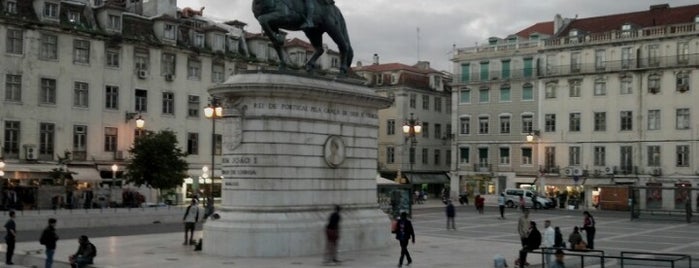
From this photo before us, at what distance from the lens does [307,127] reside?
2623 cm

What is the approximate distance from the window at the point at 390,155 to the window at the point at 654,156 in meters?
27.6

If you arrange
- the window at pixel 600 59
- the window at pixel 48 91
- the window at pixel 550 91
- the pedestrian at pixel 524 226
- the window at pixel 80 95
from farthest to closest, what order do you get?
the window at pixel 550 91 < the window at pixel 600 59 < the window at pixel 80 95 < the window at pixel 48 91 < the pedestrian at pixel 524 226

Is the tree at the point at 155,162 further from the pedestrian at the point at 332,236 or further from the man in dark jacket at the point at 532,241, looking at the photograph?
the man in dark jacket at the point at 532,241

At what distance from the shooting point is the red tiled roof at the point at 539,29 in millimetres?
83500

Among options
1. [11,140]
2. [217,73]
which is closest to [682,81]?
[217,73]

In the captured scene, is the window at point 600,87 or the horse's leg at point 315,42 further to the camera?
the window at point 600,87

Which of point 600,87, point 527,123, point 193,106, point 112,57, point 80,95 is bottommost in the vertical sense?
point 527,123

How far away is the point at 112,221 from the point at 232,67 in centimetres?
3011

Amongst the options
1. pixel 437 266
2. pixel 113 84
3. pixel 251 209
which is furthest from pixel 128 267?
pixel 113 84

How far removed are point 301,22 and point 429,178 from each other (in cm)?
6383

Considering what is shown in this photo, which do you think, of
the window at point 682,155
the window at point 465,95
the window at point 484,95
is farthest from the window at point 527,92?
the window at point 682,155

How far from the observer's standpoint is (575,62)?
73.4m

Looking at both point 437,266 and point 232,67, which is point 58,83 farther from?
point 437,266

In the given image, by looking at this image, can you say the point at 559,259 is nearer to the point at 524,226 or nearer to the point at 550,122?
the point at 524,226
